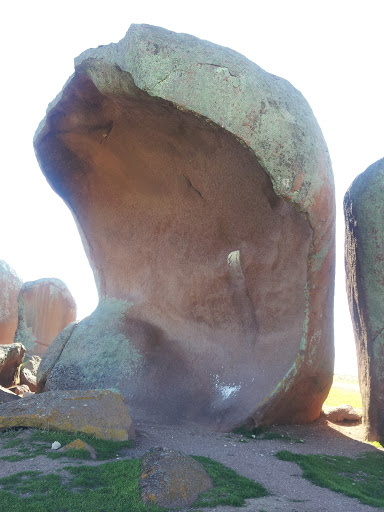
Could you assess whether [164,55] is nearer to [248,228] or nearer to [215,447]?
[248,228]

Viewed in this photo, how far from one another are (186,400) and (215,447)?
1914 mm

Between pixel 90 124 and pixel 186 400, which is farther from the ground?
pixel 90 124

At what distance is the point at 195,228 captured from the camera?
782 cm

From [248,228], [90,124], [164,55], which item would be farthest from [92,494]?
[90,124]

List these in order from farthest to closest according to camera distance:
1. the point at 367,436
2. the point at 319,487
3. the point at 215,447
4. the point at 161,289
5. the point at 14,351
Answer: the point at 14,351 → the point at 161,289 → the point at 367,436 → the point at 215,447 → the point at 319,487

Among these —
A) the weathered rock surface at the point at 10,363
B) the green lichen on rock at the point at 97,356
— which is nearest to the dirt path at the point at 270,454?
the green lichen on rock at the point at 97,356

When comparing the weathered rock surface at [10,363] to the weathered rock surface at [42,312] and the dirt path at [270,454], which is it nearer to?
the dirt path at [270,454]

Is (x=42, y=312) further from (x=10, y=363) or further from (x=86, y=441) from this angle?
(x=86, y=441)

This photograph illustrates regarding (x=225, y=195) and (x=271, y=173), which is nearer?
(x=271, y=173)

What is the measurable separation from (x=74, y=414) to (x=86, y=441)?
1.14ft

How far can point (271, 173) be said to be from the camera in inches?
208

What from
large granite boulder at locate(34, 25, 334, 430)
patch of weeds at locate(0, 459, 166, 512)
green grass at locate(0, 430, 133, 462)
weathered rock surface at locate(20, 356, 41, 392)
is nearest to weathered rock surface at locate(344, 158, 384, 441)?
large granite boulder at locate(34, 25, 334, 430)

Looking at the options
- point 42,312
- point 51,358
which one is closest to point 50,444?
point 51,358

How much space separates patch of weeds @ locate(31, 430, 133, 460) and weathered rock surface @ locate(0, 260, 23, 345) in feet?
41.9
